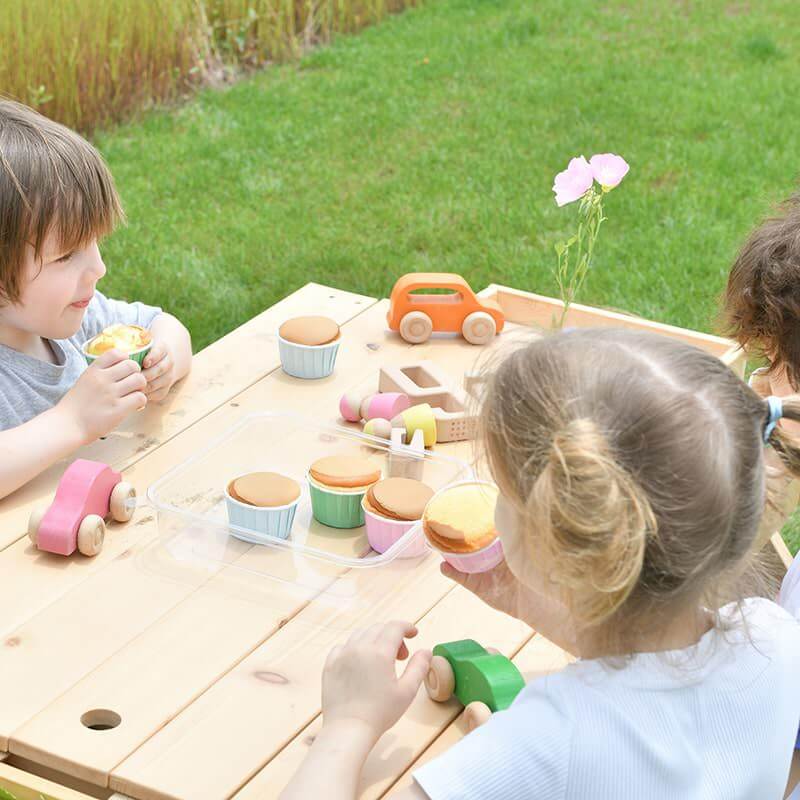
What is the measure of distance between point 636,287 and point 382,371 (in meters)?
1.37

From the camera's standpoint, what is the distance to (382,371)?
6.90 feet

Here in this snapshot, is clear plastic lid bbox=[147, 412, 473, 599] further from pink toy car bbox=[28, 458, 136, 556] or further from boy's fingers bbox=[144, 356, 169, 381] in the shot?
boy's fingers bbox=[144, 356, 169, 381]

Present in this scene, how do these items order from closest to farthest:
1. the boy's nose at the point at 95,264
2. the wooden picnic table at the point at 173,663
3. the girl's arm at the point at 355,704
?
the girl's arm at the point at 355,704 → the wooden picnic table at the point at 173,663 → the boy's nose at the point at 95,264

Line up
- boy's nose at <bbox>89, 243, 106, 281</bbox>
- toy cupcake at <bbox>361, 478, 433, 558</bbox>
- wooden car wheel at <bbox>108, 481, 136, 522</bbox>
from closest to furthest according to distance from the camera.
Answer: toy cupcake at <bbox>361, 478, 433, 558</bbox>, wooden car wheel at <bbox>108, 481, 136, 522</bbox>, boy's nose at <bbox>89, 243, 106, 281</bbox>

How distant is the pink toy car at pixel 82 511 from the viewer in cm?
168

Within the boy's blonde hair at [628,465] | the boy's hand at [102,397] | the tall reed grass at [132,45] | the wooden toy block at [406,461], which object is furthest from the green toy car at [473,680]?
the tall reed grass at [132,45]

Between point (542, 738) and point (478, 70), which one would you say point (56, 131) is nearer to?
point (542, 738)

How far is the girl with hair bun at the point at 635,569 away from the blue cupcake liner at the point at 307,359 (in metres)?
1.02

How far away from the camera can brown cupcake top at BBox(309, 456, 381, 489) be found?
1.72 meters

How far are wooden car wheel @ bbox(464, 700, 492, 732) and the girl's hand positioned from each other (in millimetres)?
63

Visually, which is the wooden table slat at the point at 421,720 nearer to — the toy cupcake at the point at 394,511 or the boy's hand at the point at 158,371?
the toy cupcake at the point at 394,511

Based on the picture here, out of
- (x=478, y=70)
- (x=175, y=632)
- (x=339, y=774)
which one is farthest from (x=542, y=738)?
(x=478, y=70)

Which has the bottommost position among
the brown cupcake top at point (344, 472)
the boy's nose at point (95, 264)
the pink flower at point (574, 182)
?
the brown cupcake top at point (344, 472)

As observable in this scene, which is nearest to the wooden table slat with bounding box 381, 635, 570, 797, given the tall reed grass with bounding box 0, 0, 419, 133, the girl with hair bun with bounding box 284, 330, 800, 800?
the girl with hair bun with bounding box 284, 330, 800, 800
